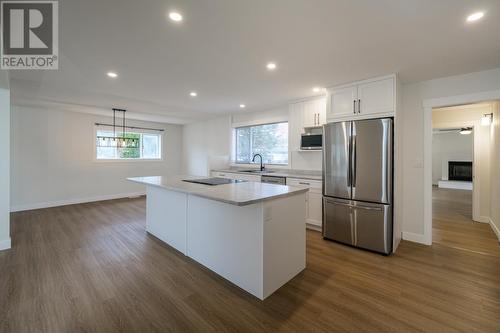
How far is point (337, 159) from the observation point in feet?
11.0

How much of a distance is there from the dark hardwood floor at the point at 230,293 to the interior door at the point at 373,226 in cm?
15

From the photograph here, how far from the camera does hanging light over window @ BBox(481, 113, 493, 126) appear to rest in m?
4.02

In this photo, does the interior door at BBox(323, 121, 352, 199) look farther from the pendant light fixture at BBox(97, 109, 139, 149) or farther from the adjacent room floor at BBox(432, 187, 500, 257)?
the pendant light fixture at BBox(97, 109, 139, 149)

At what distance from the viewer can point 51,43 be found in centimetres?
233

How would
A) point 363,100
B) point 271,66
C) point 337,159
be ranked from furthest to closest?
point 337,159, point 363,100, point 271,66

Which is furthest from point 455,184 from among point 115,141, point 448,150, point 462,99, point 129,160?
point 115,141

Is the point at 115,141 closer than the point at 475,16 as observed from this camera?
No

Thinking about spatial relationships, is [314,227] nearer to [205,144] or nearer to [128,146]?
[205,144]

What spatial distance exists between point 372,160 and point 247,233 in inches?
83.3

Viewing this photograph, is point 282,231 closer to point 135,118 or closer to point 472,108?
point 472,108

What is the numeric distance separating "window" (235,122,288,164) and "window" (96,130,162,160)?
328cm

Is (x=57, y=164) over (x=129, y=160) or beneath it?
beneath

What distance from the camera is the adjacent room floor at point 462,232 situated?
3180mm

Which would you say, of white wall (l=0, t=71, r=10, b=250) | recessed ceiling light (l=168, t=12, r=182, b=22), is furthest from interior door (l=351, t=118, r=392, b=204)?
white wall (l=0, t=71, r=10, b=250)
